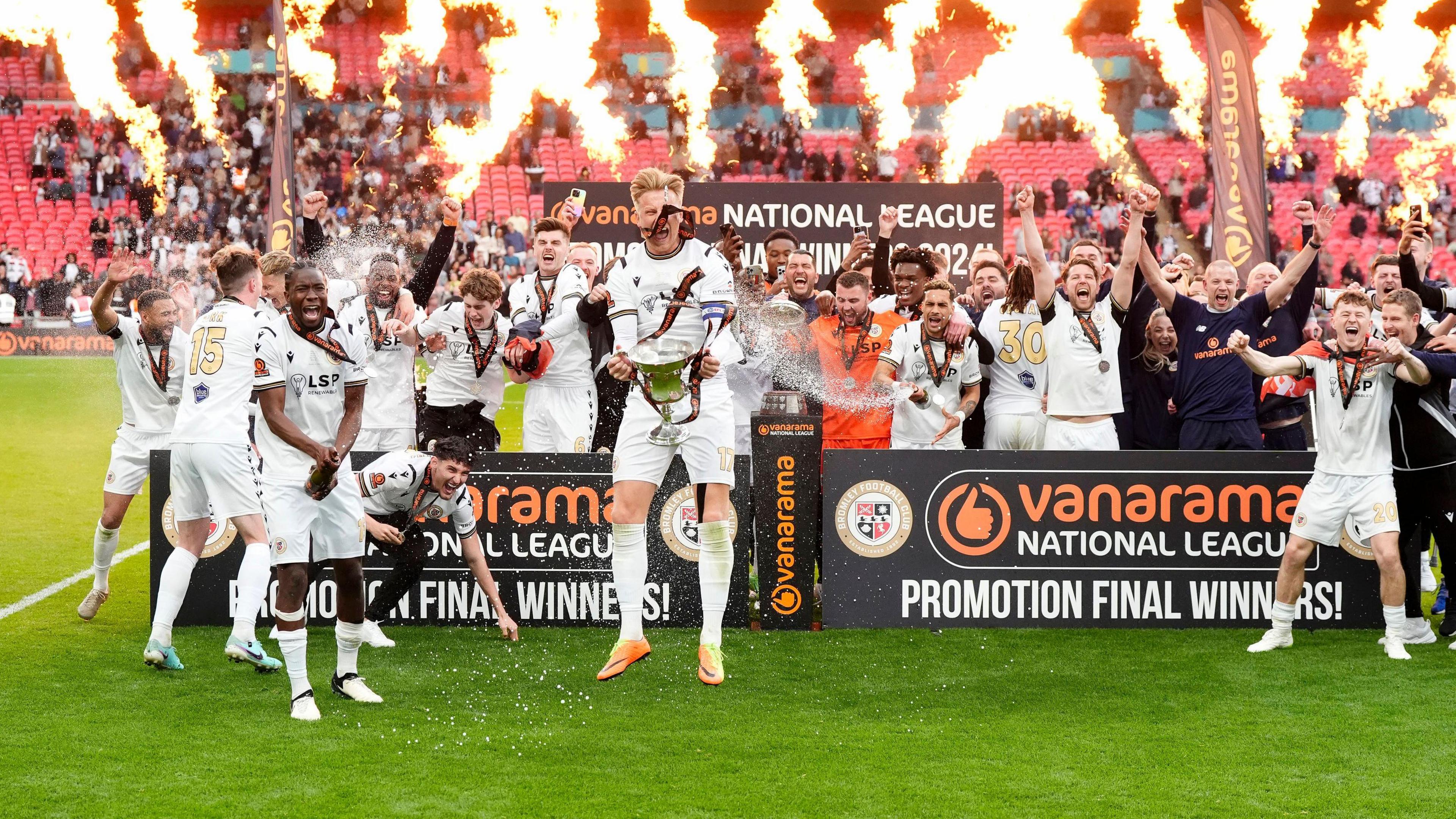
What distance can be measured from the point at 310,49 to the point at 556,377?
28977mm

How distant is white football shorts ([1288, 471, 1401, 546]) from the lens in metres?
7.63

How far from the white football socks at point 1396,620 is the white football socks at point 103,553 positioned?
7.55 metres

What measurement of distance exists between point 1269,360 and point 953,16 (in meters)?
→ 29.9

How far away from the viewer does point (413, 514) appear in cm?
738

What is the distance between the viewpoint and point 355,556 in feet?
21.8

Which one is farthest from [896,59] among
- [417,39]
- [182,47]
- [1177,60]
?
[182,47]

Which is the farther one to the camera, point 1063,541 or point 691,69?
point 691,69

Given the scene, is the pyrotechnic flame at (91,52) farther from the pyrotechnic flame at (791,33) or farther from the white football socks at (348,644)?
the white football socks at (348,644)

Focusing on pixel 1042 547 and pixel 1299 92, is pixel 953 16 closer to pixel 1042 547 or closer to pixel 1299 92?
pixel 1299 92

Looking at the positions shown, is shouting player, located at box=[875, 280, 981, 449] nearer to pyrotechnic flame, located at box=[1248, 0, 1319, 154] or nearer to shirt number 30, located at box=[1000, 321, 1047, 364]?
shirt number 30, located at box=[1000, 321, 1047, 364]

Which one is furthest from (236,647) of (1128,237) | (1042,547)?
(1128,237)

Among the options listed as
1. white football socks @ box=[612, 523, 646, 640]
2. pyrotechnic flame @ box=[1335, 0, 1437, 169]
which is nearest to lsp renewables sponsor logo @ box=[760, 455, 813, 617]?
white football socks @ box=[612, 523, 646, 640]

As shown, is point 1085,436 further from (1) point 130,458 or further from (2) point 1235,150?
(2) point 1235,150

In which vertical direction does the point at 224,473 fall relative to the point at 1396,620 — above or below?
above
